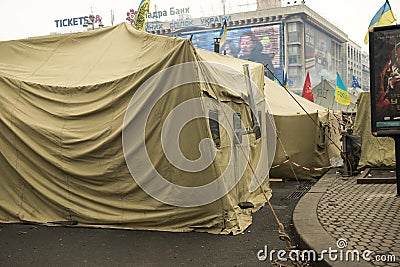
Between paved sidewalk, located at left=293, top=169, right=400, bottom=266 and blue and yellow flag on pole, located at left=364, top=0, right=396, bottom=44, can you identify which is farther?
blue and yellow flag on pole, located at left=364, top=0, right=396, bottom=44

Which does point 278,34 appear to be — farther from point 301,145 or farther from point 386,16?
point 301,145

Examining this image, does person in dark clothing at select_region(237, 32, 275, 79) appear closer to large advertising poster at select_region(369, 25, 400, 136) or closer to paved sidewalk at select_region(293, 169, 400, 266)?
paved sidewalk at select_region(293, 169, 400, 266)

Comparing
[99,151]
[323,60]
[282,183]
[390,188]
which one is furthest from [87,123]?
[323,60]

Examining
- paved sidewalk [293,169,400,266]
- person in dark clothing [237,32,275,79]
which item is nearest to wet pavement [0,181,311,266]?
paved sidewalk [293,169,400,266]

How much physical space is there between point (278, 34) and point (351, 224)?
82.5m

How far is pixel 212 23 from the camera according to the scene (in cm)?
9275

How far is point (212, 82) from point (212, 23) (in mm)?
87136

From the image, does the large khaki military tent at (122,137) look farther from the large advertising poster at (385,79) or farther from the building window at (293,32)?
the building window at (293,32)

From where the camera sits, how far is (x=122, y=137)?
7617mm

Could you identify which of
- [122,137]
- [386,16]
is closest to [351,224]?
[122,137]

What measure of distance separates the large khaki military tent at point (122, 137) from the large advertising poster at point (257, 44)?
76.0m

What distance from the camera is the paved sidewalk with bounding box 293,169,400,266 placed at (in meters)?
4.98

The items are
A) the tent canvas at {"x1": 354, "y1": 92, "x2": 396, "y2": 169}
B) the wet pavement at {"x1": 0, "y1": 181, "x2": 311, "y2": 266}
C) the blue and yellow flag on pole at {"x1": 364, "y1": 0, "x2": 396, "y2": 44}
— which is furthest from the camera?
the blue and yellow flag on pole at {"x1": 364, "y1": 0, "x2": 396, "y2": 44}

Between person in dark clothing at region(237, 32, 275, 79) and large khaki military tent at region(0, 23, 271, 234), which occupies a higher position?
person in dark clothing at region(237, 32, 275, 79)
